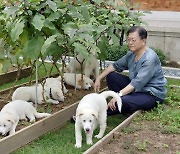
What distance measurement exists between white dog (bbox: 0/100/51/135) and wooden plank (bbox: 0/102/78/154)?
129 millimetres

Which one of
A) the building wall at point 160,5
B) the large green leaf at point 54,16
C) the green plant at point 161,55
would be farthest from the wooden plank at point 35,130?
the building wall at point 160,5

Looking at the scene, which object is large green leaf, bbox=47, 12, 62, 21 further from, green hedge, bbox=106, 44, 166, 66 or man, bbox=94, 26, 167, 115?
green hedge, bbox=106, 44, 166, 66

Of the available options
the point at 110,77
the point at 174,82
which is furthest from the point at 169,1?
the point at 110,77

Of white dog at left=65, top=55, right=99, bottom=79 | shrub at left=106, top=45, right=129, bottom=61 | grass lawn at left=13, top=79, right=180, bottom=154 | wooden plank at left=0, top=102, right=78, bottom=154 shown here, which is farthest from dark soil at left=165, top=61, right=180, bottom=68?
wooden plank at left=0, top=102, right=78, bottom=154

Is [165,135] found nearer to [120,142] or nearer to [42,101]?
[120,142]

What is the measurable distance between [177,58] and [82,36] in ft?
14.3

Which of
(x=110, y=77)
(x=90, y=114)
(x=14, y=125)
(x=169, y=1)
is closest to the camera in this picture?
(x=90, y=114)

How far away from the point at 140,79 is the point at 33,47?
1.22 m

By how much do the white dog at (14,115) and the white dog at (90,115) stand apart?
24.9 inches

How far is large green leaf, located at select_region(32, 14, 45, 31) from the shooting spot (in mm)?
3793

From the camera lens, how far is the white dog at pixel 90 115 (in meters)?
3.63

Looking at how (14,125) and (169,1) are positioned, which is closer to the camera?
(14,125)

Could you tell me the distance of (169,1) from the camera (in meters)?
10.1

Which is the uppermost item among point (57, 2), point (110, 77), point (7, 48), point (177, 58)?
point (57, 2)
